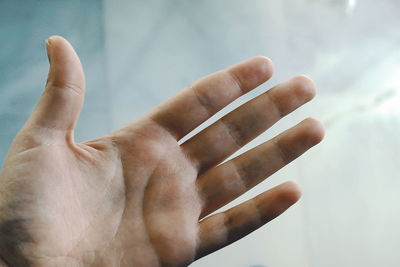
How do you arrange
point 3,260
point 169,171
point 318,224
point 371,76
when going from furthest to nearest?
point 371,76
point 318,224
point 169,171
point 3,260

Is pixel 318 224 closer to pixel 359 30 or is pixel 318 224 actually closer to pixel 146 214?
pixel 359 30

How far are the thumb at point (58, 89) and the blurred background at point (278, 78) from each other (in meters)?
0.68

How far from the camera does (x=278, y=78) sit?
1264 mm

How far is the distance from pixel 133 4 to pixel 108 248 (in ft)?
3.16

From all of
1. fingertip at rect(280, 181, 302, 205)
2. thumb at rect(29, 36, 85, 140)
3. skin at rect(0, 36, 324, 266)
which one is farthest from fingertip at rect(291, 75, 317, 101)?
thumb at rect(29, 36, 85, 140)

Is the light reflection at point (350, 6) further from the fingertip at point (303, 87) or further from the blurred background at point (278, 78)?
the fingertip at point (303, 87)

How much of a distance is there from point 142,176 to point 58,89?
17cm

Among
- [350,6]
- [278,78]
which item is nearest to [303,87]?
[278,78]

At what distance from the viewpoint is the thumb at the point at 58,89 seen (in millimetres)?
476

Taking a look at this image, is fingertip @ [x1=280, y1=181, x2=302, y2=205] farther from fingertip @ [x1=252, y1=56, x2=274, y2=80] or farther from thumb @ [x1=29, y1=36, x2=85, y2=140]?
thumb @ [x1=29, y1=36, x2=85, y2=140]

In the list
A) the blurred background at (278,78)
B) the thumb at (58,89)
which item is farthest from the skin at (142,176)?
the blurred background at (278,78)

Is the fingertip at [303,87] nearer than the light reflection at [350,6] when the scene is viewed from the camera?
Yes

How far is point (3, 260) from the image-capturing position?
0.46 metres

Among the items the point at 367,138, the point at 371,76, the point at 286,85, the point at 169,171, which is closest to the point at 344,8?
the point at 371,76
